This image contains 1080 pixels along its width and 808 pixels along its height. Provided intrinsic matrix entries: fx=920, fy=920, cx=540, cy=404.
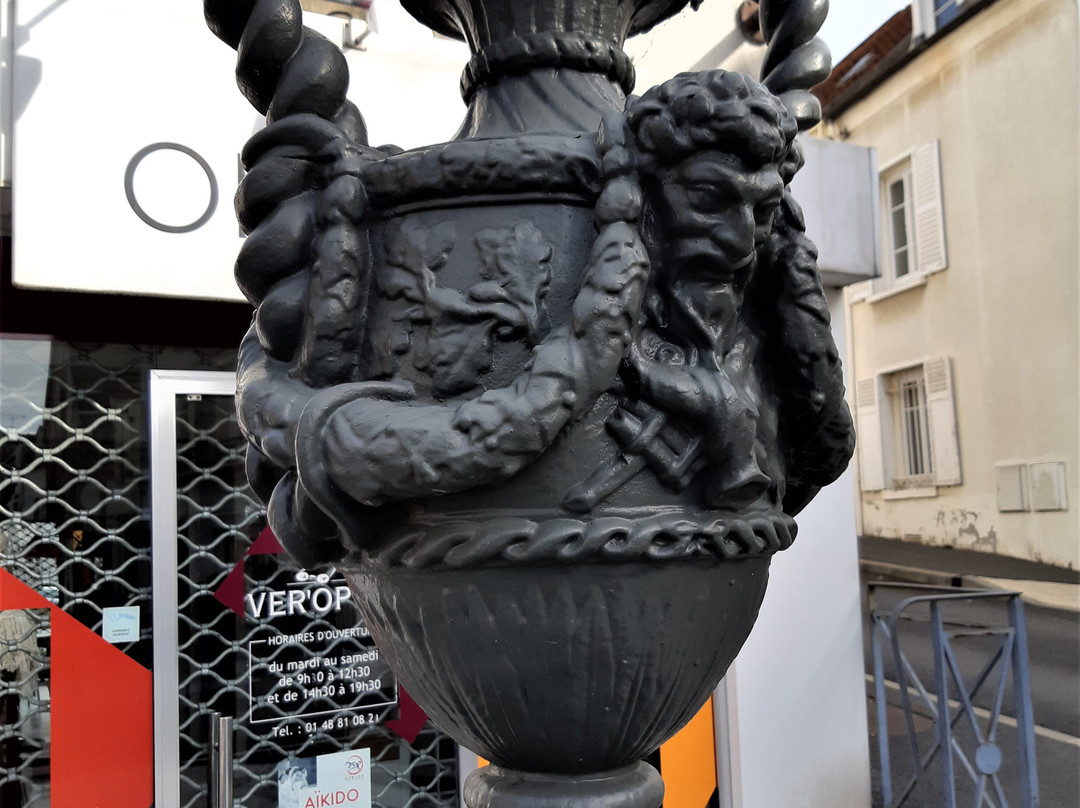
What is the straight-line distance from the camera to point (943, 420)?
32.9ft

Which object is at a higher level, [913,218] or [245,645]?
[913,218]

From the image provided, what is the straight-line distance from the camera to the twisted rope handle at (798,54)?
140cm

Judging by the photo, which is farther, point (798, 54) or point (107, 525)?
point (107, 525)

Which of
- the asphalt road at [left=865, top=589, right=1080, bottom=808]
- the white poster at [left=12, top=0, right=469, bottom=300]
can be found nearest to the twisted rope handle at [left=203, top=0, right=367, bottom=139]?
the white poster at [left=12, top=0, right=469, bottom=300]

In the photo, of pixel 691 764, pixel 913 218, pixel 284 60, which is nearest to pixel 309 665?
pixel 691 764

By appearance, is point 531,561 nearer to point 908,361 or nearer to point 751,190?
point 751,190

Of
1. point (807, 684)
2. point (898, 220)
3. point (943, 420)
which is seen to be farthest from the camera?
point (898, 220)

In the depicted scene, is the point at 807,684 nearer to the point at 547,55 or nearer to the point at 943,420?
the point at 547,55

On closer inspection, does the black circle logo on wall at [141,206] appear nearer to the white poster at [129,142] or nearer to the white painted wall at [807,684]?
the white poster at [129,142]

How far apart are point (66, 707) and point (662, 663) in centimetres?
280

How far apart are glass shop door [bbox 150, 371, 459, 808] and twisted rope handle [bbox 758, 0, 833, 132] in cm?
257

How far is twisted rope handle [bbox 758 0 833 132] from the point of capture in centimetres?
140

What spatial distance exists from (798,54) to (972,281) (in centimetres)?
906

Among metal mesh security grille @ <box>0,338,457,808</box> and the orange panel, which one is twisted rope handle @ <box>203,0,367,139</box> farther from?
the orange panel
